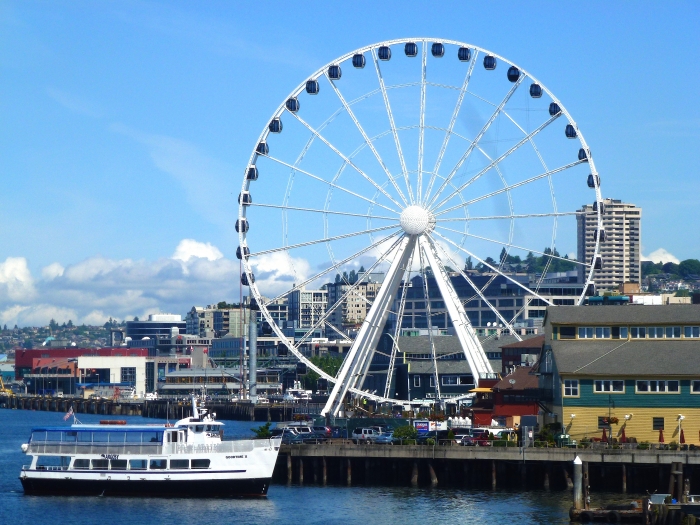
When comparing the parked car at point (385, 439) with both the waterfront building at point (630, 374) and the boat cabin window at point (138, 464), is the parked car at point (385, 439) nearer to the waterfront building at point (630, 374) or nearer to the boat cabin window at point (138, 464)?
the waterfront building at point (630, 374)

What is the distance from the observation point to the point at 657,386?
82375mm

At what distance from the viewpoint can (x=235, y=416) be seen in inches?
7805

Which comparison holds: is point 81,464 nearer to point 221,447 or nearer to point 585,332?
point 221,447

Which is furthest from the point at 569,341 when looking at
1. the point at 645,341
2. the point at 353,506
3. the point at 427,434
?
the point at 353,506

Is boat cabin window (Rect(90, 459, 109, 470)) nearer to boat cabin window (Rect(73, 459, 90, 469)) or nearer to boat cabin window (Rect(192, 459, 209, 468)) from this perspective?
boat cabin window (Rect(73, 459, 90, 469))

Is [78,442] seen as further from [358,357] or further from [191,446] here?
[358,357]

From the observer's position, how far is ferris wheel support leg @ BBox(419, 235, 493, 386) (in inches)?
4128

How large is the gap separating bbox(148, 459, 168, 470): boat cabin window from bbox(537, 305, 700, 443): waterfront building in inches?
963

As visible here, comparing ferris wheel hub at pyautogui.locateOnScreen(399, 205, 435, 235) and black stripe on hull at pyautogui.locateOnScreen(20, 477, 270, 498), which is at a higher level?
ferris wheel hub at pyautogui.locateOnScreen(399, 205, 435, 235)

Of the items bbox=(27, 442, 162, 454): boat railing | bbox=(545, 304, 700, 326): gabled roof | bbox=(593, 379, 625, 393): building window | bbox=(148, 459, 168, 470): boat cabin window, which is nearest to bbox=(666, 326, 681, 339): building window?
bbox=(545, 304, 700, 326): gabled roof

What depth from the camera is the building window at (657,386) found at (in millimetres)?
82062

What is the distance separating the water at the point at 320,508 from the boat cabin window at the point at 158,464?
1813 millimetres

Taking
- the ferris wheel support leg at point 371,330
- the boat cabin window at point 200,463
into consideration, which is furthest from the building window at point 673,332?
the boat cabin window at point 200,463

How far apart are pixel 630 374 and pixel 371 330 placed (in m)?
30.3
